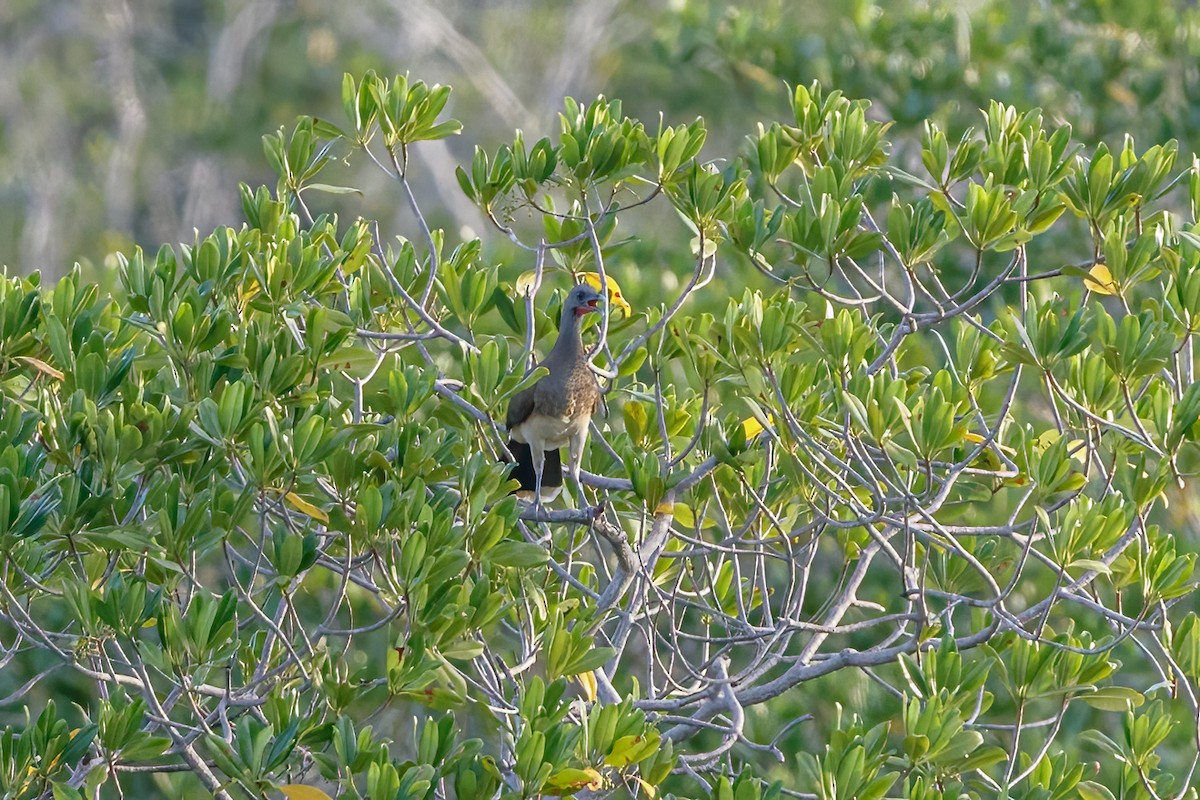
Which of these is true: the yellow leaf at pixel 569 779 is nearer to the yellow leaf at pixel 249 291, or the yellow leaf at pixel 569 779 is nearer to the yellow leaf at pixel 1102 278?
the yellow leaf at pixel 249 291

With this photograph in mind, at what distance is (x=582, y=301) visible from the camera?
4.42 m

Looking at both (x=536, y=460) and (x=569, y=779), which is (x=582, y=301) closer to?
(x=536, y=460)

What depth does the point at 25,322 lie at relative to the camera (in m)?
3.68

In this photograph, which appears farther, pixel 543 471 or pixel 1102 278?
pixel 543 471

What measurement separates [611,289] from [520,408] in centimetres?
75

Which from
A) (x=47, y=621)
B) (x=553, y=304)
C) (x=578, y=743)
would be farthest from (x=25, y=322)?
(x=47, y=621)

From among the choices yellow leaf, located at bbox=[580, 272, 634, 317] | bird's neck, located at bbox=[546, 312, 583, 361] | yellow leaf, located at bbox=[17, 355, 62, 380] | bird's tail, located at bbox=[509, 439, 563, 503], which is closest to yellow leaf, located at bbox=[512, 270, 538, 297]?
yellow leaf, located at bbox=[580, 272, 634, 317]

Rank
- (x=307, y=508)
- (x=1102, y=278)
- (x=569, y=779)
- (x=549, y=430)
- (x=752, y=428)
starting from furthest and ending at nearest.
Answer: (x=549, y=430), (x=752, y=428), (x=1102, y=278), (x=307, y=508), (x=569, y=779)

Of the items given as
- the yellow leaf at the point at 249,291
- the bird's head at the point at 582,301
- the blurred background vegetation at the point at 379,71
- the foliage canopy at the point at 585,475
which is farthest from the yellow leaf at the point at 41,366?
the blurred background vegetation at the point at 379,71

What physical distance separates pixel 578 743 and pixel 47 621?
15.4 feet

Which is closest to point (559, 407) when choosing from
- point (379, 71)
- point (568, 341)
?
point (568, 341)

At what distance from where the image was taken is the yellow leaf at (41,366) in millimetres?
3660

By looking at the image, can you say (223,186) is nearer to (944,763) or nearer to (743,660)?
(743,660)

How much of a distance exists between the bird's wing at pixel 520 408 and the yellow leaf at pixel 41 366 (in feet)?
4.66
